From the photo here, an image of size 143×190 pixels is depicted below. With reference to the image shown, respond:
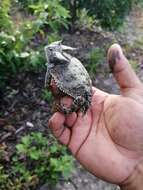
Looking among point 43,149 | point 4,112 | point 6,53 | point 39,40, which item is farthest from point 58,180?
point 39,40

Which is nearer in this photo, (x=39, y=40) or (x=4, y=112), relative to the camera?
(x=4, y=112)

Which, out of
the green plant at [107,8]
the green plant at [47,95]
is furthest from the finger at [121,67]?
the green plant at [107,8]

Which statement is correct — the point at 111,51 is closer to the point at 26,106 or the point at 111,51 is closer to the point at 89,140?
the point at 89,140

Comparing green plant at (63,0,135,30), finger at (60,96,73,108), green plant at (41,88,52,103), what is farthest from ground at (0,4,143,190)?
finger at (60,96,73,108)

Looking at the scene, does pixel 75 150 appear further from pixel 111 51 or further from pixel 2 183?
pixel 2 183

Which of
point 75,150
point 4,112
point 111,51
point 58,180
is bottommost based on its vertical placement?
point 58,180

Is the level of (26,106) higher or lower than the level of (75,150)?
lower

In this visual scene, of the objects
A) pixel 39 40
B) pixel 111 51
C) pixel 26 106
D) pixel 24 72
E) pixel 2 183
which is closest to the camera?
pixel 111 51

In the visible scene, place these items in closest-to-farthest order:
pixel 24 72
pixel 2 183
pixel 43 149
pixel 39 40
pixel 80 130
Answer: pixel 80 130 < pixel 2 183 < pixel 43 149 < pixel 24 72 < pixel 39 40
